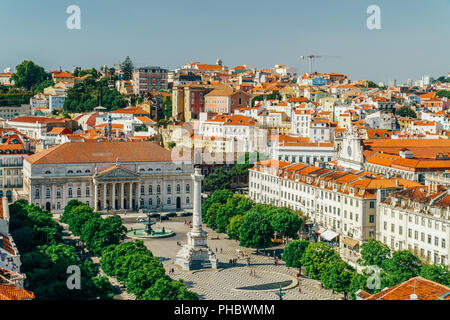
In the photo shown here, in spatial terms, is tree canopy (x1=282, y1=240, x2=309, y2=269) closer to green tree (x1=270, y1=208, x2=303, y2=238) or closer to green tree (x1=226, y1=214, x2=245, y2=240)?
green tree (x1=270, y1=208, x2=303, y2=238)

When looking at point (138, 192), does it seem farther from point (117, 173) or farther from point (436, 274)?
point (436, 274)

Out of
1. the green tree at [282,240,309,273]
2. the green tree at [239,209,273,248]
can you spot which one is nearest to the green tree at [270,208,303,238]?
the green tree at [239,209,273,248]

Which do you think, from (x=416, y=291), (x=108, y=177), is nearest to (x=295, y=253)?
(x=416, y=291)

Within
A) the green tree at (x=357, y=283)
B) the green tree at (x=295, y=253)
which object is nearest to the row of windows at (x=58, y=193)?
the green tree at (x=295, y=253)

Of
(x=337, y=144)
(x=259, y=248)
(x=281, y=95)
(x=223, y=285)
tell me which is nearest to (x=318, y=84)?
(x=281, y=95)

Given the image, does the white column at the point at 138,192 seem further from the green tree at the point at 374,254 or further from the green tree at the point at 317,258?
the green tree at the point at 374,254
